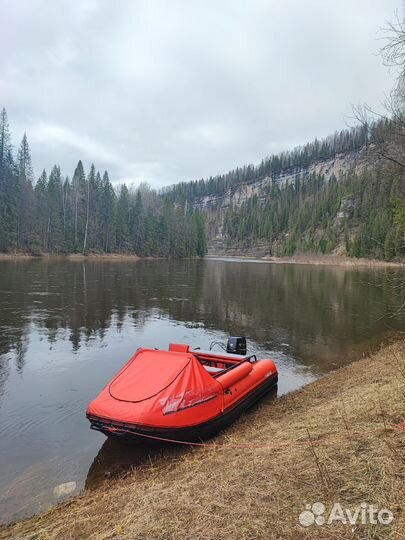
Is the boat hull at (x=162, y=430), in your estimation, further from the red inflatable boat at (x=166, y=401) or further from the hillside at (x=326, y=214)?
the hillside at (x=326, y=214)

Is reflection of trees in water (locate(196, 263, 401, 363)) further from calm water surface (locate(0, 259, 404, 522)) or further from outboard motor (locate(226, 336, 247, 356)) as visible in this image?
outboard motor (locate(226, 336, 247, 356))

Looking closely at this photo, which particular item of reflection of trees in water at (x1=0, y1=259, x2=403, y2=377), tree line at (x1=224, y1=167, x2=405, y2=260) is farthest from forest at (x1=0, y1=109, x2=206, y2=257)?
tree line at (x1=224, y1=167, x2=405, y2=260)

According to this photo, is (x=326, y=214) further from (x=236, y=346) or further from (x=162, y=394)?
(x=162, y=394)

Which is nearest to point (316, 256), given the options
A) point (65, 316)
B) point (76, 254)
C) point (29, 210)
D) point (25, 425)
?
point (76, 254)

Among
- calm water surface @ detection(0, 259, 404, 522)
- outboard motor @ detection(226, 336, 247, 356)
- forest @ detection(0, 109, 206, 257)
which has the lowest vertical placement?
calm water surface @ detection(0, 259, 404, 522)

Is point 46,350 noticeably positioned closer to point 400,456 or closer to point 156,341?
point 156,341

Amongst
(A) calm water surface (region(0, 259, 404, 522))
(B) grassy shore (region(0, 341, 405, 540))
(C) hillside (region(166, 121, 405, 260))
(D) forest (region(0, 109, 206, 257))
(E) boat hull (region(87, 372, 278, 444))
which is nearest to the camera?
(B) grassy shore (region(0, 341, 405, 540))

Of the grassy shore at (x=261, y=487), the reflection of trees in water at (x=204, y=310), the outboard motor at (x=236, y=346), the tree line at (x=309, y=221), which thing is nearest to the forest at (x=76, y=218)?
the reflection of trees in water at (x=204, y=310)

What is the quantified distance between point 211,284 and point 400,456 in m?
32.5

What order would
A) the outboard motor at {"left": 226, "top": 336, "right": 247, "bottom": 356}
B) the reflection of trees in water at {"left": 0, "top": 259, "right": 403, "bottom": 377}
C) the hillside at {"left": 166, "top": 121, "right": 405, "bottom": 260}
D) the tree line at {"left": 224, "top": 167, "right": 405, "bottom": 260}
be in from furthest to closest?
the tree line at {"left": 224, "top": 167, "right": 405, "bottom": 260} < the reflection of trees in water at {"left": 0, "top": 259, "right": 403, "bottom": 377} < the outboard motor at {"left": 226, "top": 336, "right": 247, "bottom": 356} < the hillside at {"left": 166, "top": 121, "right": 405, "bottom": 260}

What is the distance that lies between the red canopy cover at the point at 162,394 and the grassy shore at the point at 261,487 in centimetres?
69

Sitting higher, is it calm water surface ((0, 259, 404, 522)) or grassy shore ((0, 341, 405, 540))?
grassy shore ((0, 341, 405, 540))

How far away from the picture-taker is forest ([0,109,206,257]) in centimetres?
6562

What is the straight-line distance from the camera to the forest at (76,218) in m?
65.6
